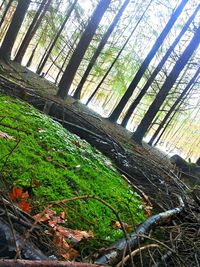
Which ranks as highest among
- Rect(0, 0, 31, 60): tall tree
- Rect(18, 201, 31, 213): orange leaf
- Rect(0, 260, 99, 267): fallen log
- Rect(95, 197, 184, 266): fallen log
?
Rect(0, 0, 31, 60): tall tree

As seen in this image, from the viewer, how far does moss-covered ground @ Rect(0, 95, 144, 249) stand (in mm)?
3426

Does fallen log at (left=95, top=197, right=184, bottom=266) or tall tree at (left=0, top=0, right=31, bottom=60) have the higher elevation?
tall tree at (left=0, top=0, right=31, bottom=60)

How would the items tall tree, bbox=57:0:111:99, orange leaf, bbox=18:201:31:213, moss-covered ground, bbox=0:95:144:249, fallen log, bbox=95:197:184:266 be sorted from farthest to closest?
tall tree, bbox=57:0:111:99 → moss-covered ground, bbox=0:95:144:249 → orange leaf, bbox=18:201:31:213 → fallen log, bbox=95:197:184:266

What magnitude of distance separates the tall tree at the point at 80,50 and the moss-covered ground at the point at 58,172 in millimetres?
5127

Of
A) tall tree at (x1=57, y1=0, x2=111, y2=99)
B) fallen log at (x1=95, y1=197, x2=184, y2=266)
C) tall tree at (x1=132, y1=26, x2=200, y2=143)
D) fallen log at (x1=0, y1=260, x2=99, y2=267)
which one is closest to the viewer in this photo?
fallen log at (x1=0, y1=260, x2=99, y2=267)

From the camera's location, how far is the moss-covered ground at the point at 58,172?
3426 millimetres

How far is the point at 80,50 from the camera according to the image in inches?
436

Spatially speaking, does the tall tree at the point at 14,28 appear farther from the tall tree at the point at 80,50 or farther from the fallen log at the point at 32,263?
the fallen log at the point at 32,263

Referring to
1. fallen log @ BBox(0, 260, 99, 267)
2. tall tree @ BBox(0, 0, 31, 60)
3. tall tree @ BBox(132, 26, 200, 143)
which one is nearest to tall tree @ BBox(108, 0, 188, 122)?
tall tree @ BBox(132, 26, 200, 143)

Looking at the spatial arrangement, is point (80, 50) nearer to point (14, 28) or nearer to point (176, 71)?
point (14, 28)

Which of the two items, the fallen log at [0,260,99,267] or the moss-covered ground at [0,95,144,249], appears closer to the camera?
the fallen log at [0,260,99,267]

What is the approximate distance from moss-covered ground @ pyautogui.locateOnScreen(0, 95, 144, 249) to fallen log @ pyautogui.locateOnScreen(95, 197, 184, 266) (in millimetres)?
216

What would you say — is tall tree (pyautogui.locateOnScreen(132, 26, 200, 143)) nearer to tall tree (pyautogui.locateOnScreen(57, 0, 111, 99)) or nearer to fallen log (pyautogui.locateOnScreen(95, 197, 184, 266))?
tall tree (pyautogui.locateOnScreen(57, 0, 111, 99))

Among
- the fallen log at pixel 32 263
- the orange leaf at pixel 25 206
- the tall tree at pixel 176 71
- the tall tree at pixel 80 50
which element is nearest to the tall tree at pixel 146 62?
the tall tree at pixel 176 71
